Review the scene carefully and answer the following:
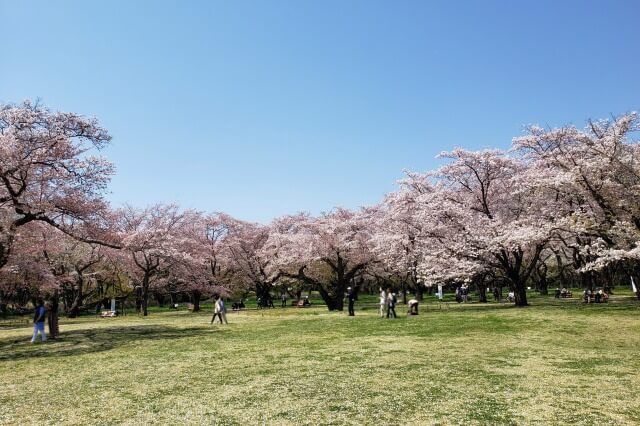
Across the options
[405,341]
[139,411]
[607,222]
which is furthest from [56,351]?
[607,222]

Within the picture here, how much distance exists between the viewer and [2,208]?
2127cm

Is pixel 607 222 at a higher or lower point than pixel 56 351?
higher

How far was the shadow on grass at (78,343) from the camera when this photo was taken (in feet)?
55.0

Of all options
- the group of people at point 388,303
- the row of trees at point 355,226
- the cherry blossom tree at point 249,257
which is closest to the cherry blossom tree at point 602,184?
the row of trees at point 355,226

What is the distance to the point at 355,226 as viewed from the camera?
1598 inches

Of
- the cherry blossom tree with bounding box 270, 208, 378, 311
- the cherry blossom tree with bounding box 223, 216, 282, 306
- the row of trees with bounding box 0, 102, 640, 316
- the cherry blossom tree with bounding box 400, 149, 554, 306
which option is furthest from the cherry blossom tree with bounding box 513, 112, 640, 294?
the cherry blossom tree with bounding box 223, 216, 282, 306

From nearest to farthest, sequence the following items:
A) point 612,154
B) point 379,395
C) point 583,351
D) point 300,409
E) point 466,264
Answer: point 300,409 < point 379,395 < point 583,351 < point 612,154 < point 466,264

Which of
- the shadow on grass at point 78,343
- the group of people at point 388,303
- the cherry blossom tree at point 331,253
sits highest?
the cherry blossom tree at point 331,253

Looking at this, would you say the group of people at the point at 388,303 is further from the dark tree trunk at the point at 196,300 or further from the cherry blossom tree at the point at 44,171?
the dark tree trunk at the point at 196,300

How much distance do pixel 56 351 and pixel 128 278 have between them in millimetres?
31722

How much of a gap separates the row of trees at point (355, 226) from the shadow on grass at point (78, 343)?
409 centimetres

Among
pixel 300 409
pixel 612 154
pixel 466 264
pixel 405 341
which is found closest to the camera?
pixel 300 409

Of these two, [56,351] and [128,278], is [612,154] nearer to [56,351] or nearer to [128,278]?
[56,351]

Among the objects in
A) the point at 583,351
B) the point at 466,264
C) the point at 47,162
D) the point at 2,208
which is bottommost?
the point at 583,351
